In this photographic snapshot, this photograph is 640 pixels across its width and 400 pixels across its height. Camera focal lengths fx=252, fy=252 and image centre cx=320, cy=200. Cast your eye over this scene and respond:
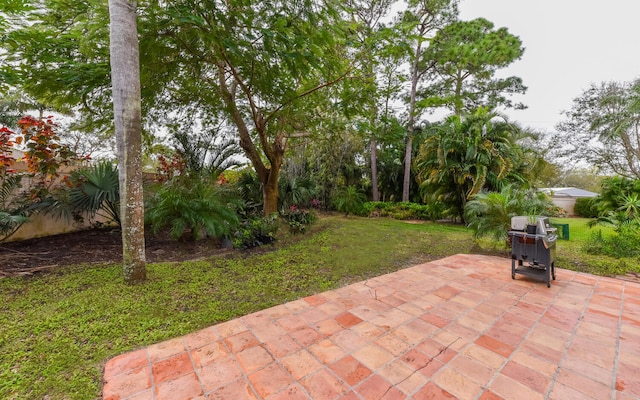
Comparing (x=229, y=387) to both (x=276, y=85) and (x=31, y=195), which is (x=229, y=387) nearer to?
(x=276, y=85)

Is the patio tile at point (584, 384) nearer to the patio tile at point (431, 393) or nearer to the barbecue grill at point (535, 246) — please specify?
the patio tile at point (431, 393)

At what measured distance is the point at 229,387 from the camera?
4.83 feet

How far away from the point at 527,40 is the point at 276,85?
11558 mm

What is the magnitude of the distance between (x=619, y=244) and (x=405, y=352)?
558 cm

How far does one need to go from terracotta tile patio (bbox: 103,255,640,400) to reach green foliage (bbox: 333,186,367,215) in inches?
314

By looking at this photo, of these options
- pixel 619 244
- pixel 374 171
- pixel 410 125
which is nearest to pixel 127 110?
pixel 619 244

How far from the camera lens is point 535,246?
3146 millimetres

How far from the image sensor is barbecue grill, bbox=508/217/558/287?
10.0 feet

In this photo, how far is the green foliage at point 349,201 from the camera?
10.8 meters

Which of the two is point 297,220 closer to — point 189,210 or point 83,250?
point 189,210

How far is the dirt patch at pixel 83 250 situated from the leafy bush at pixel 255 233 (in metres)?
0.34

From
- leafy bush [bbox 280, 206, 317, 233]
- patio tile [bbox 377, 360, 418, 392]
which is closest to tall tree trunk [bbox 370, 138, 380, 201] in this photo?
leafy bush [bbox 280, 206, 317, 233]

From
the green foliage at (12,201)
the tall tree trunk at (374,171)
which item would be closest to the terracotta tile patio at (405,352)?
the green foliage at (12,201)

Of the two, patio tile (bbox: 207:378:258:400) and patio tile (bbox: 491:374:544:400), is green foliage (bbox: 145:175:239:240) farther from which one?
patio tile (bbox: 491:374:544:400)
